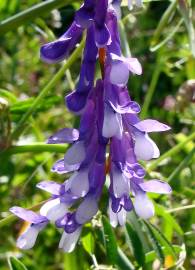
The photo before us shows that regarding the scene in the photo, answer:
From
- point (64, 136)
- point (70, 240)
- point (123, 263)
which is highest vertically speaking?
point (64, 136)

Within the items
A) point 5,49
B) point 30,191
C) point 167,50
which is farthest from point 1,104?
point 5,49

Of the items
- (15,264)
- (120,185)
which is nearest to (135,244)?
(15,264)

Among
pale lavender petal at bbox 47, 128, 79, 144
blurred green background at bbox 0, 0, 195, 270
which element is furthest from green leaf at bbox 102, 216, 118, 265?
pale lavender petal at bbox 47, 128, 79, 144

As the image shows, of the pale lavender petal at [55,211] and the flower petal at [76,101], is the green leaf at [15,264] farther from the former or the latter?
the flower petal at [76,101]

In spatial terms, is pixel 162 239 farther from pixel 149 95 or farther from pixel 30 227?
pixel 149 95

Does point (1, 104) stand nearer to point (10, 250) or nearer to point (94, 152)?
point (94, 152)

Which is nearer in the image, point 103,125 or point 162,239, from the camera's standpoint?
point 103,125

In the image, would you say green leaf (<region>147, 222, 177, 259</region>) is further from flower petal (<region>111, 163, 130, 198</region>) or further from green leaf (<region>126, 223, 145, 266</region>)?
flower petal (<region>111, 163, 130, 198</region>)
